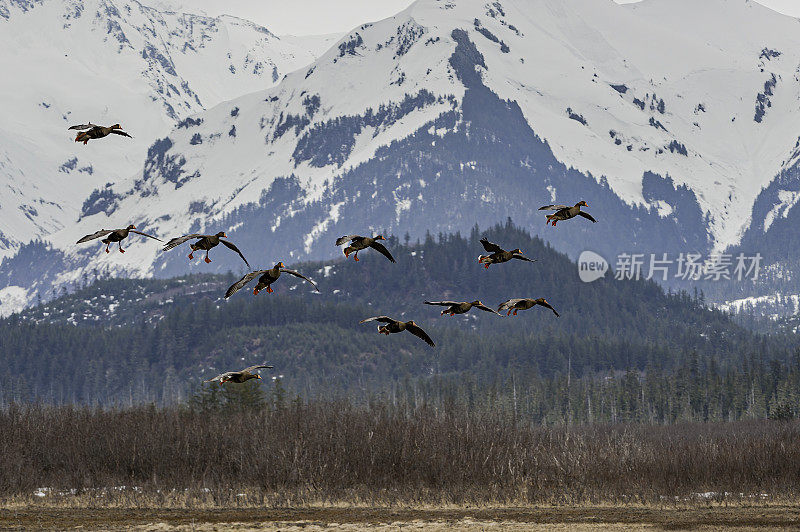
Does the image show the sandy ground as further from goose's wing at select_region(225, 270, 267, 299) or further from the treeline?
goose's wing at select_region(225, 270, 267, 299)

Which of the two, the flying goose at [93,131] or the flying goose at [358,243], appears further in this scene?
the flying goose at [93,131]

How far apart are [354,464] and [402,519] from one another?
2663 centimetres

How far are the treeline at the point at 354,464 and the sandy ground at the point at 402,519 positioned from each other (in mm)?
7352

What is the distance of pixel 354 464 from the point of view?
89875 millimetres

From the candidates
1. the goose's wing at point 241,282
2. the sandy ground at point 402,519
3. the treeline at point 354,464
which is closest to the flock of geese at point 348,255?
the goose's wing at point 241,282

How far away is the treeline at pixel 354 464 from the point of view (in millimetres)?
81625

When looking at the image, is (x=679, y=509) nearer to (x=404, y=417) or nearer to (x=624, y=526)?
(x=624, y=526)

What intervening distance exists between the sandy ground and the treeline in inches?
289

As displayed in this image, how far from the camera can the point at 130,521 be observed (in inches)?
A: 2434

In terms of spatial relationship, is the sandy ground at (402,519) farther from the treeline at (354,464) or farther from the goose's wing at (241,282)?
the goose's wing at (241,282)

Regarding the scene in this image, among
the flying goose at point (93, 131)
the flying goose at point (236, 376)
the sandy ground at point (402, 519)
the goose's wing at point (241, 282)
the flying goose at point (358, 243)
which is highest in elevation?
the flying goose at point (93, 131)

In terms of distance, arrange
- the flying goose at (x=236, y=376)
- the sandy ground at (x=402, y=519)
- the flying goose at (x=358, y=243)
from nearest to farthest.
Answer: the flying goose at (x=358, y=243) → the flying goose at (x=236, y=376) → the sandy ground at (x=402, y=519)

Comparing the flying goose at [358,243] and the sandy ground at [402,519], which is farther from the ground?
the flying goose at [358,243]

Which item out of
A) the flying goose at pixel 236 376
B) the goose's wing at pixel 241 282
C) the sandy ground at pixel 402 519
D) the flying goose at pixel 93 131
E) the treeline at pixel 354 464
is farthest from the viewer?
the treeline at pixel 354 464
